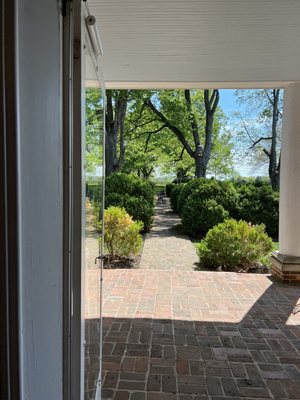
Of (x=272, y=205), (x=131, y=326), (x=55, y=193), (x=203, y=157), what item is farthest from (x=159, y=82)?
(x=203, y=157)

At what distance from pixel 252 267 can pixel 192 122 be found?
11.9 metres

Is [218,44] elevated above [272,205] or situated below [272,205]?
above

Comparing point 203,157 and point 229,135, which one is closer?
point 203,157

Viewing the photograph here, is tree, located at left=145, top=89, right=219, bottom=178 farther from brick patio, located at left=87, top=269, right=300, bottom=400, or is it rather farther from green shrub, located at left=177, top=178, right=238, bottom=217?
brick patio, located at left=87, top=269, right=300, bottom=400

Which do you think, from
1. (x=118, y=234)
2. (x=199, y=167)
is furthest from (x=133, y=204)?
(x=199, y=167)

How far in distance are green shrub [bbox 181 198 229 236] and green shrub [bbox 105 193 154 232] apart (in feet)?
3.86

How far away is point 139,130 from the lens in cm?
1844

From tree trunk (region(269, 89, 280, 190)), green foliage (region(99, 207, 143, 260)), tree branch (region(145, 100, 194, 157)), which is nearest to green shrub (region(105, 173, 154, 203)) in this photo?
green foliage (region(99, 207, 143, 260))

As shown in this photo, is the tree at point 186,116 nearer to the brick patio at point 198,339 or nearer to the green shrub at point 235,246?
the green shrub at point 235,246

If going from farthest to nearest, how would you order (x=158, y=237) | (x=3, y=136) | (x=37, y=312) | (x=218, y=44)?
(x=158, y=237)
(x=218, y=44)
(x=37, y=312)
(x=3, y=136)

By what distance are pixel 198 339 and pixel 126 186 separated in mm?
7341

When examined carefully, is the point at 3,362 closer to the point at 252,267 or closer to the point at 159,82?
the point at 159,82

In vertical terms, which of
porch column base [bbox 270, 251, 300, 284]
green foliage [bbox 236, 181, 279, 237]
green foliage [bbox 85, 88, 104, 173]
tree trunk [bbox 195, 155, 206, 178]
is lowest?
porch column base [bbox 270, 251, 300, 284]

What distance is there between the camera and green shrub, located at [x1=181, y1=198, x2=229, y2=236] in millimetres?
10039
